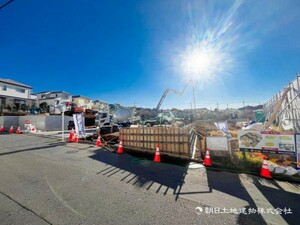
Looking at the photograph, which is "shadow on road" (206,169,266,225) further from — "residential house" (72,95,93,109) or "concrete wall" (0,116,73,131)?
"residential house" (72,95,93,109)

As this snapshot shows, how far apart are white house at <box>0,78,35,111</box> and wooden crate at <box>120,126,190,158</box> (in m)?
29.9

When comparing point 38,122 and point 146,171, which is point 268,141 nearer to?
point 146,171

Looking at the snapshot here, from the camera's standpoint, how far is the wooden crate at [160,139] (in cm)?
621

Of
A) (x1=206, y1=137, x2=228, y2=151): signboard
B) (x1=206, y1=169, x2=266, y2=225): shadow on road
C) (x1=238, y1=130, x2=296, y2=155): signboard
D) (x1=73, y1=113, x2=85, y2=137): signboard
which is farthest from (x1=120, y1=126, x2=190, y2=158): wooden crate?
(x1=73, y1=113, x2=85, y2=137): signboard

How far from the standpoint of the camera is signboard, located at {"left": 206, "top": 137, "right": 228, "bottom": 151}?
5.56 metres

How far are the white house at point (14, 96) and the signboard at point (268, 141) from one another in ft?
115

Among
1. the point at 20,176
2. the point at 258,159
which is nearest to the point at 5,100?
the point at 20,176

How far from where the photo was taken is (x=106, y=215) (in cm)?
275

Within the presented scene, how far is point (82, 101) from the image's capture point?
4834 centimetres

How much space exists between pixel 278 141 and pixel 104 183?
578 cm

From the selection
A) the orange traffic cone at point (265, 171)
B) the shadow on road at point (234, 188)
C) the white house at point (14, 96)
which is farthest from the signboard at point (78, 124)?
the white house at point (14, 96)

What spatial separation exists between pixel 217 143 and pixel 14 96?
127 ft

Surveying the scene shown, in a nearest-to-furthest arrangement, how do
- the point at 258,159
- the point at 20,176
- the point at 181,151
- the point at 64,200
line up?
1. the point at 64,200
2. the point at 20,176
3. the point at 258,159
4. the point at 181,151

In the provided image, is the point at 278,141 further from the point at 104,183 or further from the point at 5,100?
the point at 5,100
